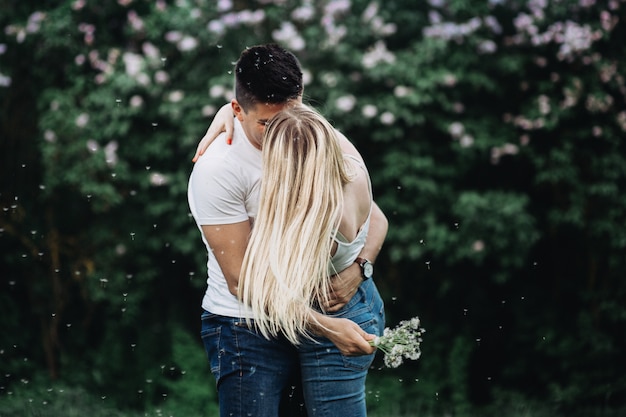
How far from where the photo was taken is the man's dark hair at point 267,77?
248 centimetres

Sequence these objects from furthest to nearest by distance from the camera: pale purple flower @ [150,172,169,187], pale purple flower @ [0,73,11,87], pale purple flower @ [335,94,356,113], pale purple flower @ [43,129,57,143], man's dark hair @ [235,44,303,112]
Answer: pale purple flower @ [0,73,11,87] < pale purple flower @ [43,129,57,143] < pale purple flower @ [150,172,169,187] < pale purple flower @ [335,94,356,113] < man's dark hair @ [235,44,303,112]

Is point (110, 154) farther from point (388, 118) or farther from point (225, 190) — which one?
point (225, 190)

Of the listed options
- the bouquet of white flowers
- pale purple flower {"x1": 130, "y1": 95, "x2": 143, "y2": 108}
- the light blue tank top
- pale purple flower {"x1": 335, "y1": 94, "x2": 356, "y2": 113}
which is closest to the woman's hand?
the light blue tank top

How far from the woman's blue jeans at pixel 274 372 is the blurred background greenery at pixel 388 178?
99.9 inches

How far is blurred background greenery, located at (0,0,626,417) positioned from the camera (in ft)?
17.0

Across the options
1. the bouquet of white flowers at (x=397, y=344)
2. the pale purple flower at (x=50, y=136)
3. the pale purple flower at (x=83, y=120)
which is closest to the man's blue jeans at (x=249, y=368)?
the bouquet of white flowers at (x=397, y=344)

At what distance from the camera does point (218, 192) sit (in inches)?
95.4

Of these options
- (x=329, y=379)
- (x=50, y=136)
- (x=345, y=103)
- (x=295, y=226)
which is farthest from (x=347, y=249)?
(x=50, y=136)

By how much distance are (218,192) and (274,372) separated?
0.63 meters

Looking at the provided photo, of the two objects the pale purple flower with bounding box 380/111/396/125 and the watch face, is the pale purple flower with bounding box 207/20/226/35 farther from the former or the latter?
the watch face

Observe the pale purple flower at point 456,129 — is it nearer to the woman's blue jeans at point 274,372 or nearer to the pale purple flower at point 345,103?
the pale purple flower at point 345,103

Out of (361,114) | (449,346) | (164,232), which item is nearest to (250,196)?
(361,114)

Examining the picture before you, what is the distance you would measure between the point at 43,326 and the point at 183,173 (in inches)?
71.3

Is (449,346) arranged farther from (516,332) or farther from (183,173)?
(183,173)
